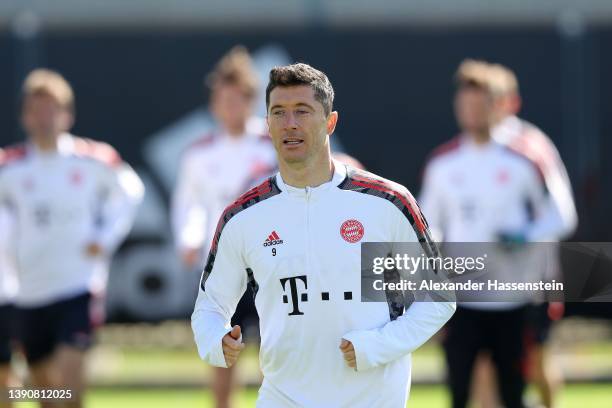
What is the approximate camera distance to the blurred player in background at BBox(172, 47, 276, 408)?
10297 mm

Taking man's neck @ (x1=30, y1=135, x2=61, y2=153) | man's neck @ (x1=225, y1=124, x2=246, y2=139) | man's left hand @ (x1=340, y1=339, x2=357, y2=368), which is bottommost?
A: man's left hand @ (x1=340, y1=339, x2=357, y2=368)

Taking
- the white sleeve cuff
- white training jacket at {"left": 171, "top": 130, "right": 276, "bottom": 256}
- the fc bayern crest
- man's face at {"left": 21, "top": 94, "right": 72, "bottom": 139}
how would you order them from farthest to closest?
white training jacket at {"left": 171, "top": 130, "right": 276, "bottom": 256} → man's face at {"left": 21, "top": 94, "right": 72, "bottom": 139} → the fc bayern crest → the white sleeve cuff

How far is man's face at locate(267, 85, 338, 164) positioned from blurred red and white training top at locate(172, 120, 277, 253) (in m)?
4.52

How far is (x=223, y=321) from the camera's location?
5914 mm

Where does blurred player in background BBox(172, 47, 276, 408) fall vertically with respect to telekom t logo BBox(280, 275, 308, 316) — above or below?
above

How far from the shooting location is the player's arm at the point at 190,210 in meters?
10.4

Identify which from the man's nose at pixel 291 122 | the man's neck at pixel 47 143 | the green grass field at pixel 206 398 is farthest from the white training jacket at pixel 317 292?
the green grass field at pixel 206 398

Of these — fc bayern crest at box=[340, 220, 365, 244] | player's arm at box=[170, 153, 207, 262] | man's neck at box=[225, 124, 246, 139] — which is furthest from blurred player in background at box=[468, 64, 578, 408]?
fc bayern crest at box=[340, 220, 365, 244]

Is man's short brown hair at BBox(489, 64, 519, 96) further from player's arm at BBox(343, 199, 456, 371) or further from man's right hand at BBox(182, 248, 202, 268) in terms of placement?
player's arm at BBox(343, 199, 456, 371)

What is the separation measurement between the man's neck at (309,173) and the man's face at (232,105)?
4413 millimetres

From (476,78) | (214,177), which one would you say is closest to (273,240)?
(476,78)

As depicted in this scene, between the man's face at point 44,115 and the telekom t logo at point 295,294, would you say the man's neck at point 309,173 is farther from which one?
the man's face at point 44,115

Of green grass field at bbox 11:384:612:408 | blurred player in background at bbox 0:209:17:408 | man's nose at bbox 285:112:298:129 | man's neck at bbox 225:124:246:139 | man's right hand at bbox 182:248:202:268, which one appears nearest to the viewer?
man's nose at bbox 285:112:298:129

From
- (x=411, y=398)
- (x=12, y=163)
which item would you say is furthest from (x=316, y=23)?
(x=12, y=163)
